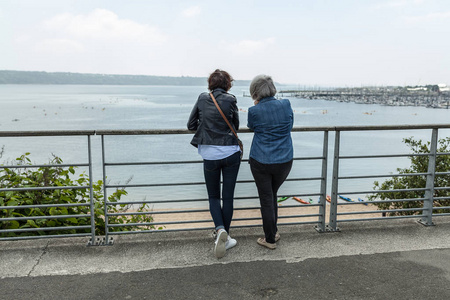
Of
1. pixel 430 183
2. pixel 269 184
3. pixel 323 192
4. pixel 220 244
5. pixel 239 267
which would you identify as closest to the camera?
pixel 239 267

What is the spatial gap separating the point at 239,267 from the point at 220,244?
0.94ft

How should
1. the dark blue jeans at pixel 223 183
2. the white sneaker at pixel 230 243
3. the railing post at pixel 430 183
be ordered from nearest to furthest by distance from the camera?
the dark blue jeans at pixel 223 183, the white sneaker at pixel 230 243, the railing post at pixel 430 183

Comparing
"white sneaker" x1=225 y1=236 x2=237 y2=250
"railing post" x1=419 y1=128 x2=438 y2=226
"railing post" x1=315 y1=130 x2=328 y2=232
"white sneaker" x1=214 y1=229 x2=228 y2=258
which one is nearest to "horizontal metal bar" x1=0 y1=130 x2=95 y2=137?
"white sneaker" x1=214 y1=229 x2=228 y2=258

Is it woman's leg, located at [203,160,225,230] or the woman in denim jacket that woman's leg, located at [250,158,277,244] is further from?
woman's leg, located at [203,160,225,230]

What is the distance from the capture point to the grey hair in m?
3.91

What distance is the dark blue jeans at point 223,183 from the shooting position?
3.99 meters

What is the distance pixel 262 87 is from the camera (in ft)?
12.9

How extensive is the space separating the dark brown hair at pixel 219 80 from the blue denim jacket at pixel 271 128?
338 millimetres

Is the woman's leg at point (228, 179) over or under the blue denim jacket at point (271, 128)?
under

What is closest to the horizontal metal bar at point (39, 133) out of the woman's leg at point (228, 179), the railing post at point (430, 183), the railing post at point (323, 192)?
the woman's leg at point (228, 179)

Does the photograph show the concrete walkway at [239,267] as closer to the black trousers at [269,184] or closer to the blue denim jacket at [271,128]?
the black trousers at [269,184]

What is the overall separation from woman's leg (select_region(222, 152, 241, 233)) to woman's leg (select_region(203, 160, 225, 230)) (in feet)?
0.19

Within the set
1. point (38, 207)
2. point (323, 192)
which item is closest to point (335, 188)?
point (323, 192)

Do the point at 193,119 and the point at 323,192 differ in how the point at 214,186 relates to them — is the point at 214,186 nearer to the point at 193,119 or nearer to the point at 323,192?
the point at 193,119
